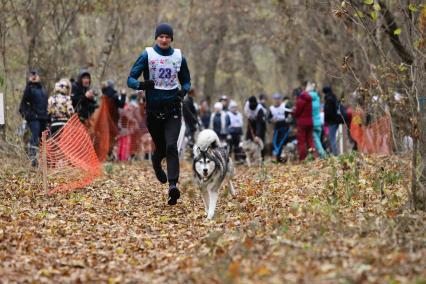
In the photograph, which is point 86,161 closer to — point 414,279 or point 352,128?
point 352,128

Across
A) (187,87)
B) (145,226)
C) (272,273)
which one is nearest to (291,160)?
(187,87)

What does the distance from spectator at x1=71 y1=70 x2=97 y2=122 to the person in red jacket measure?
4.80 metres

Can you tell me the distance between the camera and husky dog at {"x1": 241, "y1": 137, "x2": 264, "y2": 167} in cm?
2156

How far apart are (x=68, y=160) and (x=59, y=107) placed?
225 centimetres

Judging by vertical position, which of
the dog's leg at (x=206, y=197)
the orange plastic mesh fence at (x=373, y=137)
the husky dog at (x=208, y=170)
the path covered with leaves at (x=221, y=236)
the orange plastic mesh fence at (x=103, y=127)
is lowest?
the path covered with leaves at (x=221, y=236)

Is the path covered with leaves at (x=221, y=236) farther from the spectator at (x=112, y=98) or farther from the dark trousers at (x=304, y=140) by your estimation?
the spectator at (x=112, y=98)

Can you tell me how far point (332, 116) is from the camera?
20578 millimetres

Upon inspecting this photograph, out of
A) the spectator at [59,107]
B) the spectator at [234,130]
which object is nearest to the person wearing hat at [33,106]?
the spectator at [59,107]

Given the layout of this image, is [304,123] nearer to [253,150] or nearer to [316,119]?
[316,119]

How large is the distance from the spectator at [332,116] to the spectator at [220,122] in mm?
3971

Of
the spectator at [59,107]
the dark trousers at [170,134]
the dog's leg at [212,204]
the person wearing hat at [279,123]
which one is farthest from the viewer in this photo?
the person wearing hat at [279,123]

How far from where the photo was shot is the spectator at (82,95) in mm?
18938

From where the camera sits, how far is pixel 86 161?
15.4 m

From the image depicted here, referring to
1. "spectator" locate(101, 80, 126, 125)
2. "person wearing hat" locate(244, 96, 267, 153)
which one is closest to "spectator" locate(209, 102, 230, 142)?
"person wearing hat" locate(244, 96, 267, 153)
